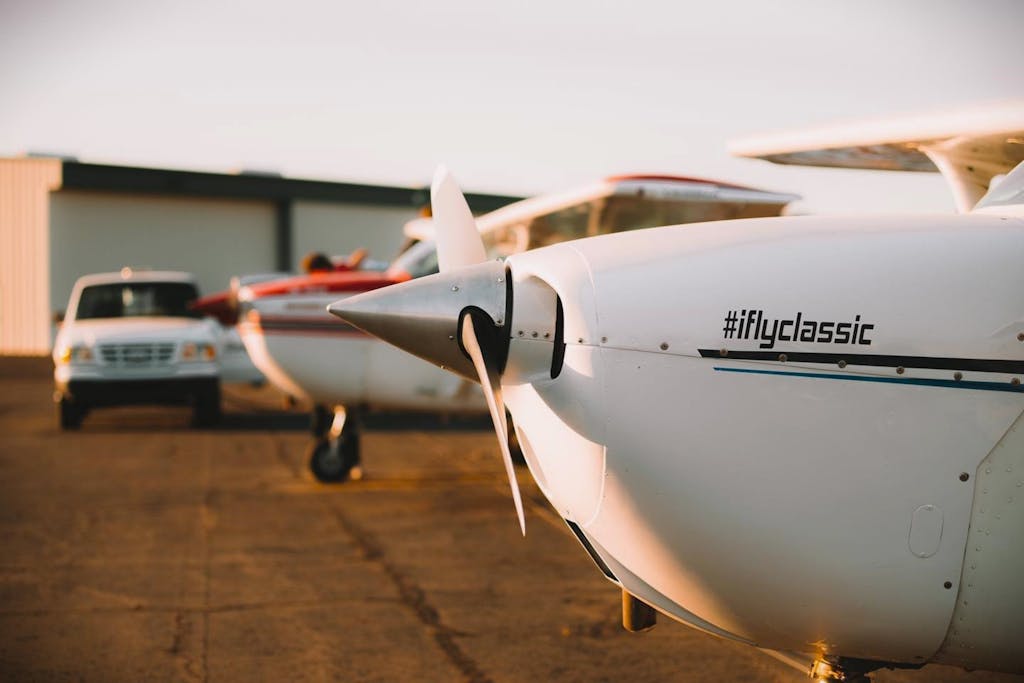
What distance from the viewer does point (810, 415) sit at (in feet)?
8.95

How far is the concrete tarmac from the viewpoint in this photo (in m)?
4.36

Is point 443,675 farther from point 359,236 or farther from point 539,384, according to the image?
point 359,236

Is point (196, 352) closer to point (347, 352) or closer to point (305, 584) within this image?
point (347, 352)

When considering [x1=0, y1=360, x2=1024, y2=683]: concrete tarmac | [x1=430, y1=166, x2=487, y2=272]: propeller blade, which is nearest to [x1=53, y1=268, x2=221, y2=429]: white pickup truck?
[x1=0, y1=360, x2=1024, y2=683]: concrete tarmac

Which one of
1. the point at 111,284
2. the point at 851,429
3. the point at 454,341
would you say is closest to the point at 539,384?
the point at 454,341

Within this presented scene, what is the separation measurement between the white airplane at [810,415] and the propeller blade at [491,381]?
0.01 metres

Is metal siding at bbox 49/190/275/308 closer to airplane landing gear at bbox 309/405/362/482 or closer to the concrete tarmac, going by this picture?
the concrete tarmac

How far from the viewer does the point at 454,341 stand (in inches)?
117

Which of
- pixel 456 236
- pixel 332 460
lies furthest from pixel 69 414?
pixel 456 236

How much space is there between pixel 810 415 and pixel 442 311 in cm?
101

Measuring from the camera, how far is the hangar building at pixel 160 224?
105ft

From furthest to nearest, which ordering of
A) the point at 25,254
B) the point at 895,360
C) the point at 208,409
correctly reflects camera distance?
the point at 25,254
the point at 208,409
the point at 895,360

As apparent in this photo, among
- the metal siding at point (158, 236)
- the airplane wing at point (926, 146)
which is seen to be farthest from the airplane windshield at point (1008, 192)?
the metal siding at point (158, 236)

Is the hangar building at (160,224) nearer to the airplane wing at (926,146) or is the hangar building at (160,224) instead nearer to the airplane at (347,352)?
the airplane at (347,352)
